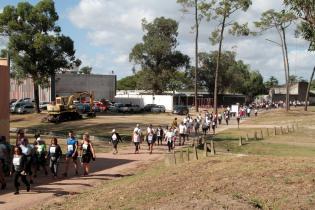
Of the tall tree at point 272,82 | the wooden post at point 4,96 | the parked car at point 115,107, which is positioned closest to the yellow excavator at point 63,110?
the parked car at point 115,107

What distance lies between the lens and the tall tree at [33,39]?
6469cm

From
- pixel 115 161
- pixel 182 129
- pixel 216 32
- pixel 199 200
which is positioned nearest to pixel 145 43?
pixel 216 32

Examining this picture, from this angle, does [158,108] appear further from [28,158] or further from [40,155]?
[28,158]

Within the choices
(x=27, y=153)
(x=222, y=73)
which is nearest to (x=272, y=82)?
(x=222, y=73)

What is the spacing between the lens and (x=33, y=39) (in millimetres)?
65062

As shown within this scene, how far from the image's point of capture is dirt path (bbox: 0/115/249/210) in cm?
1648

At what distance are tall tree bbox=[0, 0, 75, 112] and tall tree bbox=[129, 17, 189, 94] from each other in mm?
24694

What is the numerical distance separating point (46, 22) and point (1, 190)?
165ft

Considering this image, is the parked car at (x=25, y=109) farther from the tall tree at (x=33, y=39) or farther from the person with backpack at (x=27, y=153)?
the person with backpack at (x=27, y=153)

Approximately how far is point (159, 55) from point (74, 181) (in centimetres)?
7059

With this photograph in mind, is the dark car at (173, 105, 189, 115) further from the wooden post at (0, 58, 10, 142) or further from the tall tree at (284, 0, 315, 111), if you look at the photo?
the tall tree at (284, 0, 315, 111)

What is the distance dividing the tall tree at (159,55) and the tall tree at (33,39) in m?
24.7

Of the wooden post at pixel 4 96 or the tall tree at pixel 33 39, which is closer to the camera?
the wooden post at pixel 4 96

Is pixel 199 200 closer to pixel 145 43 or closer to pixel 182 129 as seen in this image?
pixel 182 129
